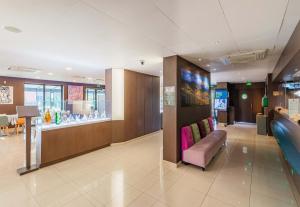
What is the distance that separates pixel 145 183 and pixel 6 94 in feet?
29.3

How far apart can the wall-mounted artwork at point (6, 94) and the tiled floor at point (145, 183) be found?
4.92 meters

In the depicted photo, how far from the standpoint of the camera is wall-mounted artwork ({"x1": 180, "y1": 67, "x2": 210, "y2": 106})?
4.09 meters

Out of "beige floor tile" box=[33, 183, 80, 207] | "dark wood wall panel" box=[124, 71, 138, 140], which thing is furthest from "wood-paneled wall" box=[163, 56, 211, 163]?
"beige floor tile" box=[33, 183, 80, 207]

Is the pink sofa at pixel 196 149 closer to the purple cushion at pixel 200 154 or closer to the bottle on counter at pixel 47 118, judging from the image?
the purple cushion at pixel 200 154

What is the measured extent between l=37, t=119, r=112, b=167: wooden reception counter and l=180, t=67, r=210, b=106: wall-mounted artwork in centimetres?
274

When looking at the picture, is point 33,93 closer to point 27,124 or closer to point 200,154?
point 27,124

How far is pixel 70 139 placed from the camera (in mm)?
4113

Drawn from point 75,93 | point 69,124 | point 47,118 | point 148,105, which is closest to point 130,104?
point 148,105

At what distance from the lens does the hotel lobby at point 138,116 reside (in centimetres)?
203

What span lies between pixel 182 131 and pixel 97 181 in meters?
2.17

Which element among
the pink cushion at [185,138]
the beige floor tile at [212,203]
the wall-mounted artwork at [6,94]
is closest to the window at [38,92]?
the wall-mounted artwork at [6,94]

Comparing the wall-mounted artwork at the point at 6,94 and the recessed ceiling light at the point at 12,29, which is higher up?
the recessed ceiling light at the point at 12,29

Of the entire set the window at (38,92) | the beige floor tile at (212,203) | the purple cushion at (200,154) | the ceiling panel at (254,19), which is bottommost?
the beige floor tile at (212,203)

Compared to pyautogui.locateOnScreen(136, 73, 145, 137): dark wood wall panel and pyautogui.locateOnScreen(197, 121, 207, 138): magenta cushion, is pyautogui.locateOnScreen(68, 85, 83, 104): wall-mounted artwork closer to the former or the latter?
pyautogui.locateOnScreen(136, 73, 145, 137): dark wood wall panel
